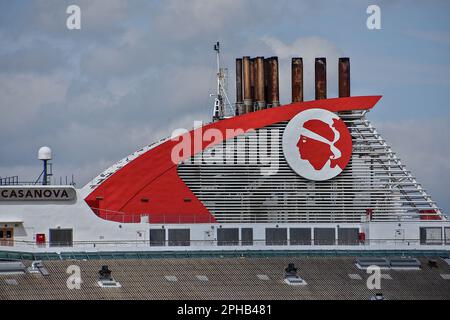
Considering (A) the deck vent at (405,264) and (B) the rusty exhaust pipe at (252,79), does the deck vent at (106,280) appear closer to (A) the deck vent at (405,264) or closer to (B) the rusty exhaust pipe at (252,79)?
(B) the rusty exhaust pipe at (252,79)

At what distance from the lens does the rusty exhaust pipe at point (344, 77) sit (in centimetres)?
13575

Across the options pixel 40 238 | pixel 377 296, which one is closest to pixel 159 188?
pixel 40 238

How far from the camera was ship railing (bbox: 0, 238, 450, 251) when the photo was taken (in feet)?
423

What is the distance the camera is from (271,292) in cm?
12294

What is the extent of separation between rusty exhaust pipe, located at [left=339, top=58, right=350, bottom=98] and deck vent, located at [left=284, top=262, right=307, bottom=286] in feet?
55.3

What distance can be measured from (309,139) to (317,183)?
11.8ft

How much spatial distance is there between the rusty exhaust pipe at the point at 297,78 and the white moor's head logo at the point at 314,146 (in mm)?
2781

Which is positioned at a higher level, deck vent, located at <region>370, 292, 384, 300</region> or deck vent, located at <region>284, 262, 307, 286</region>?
deck vent, located at <region>284, 262, 307, 286</region>

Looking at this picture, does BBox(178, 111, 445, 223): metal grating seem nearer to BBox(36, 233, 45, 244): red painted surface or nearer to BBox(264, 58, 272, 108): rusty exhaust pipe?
BBox(264, 58, 272, 108): rusty exhaust pipe

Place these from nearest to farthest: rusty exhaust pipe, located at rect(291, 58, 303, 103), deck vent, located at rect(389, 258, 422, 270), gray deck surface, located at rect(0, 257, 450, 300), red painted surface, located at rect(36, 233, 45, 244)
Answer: gray deck surface, located at rect(0, 257, 450, 300) < red painted surface, located at rect(36, 233, 45, 244) < deck vent, located at rect(389, 258, 422, 270) < rusty exhaust pipe, located at rect(291, 58, 303, 103)

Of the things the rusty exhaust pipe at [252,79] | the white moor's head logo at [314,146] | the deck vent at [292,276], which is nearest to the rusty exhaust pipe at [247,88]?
the rusty exhaust pipe at [252,79]

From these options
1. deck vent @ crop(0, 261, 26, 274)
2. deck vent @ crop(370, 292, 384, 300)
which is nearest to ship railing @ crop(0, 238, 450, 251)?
deck vent @ crop(0, 261, 26, 274)
